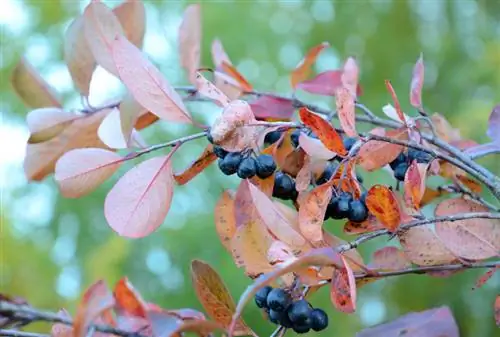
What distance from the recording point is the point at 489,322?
1.76 meters

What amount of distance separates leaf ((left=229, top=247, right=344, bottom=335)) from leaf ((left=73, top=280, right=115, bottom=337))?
0.14 feet

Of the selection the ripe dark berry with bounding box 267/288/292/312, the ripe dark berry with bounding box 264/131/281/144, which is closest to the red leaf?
the ripe dark berry with bounding box 264/131/281/144

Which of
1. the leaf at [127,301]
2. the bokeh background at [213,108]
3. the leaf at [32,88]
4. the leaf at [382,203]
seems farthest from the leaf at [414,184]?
the bokeh background at [213,108]

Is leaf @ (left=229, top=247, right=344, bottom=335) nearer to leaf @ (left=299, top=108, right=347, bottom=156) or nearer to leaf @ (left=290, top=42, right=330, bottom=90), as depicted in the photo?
leaf @ (left=299, top=108, right=347, bottom=156)

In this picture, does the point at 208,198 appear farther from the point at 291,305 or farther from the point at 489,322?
the point at 291,305

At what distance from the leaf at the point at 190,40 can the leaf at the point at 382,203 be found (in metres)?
0.17

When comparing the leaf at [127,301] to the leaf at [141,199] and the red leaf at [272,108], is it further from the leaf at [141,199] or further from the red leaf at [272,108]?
the red leaf at [272,108]

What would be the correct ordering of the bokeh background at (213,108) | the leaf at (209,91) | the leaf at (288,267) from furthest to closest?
the bokeh background at (213,108) < the leaf at (209,91) < the leaf at (288,267)

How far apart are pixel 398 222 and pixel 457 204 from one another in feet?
0.17

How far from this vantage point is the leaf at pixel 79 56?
43cm

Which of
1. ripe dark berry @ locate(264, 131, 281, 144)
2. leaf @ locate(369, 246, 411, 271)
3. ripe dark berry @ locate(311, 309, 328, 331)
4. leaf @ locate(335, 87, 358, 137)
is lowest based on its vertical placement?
leaf @ locate(369, 246, 411, 271)

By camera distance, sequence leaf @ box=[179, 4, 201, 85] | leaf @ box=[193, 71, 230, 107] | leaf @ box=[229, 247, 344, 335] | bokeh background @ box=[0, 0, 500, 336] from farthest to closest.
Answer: bokeh background @ box=[0, 0, 500, 336] < leaf @ box=[179, 4, 201, 85] < leaf @ box=[193, 71, 230, 107] < leaf @ box=[229, 247, 344, 335]

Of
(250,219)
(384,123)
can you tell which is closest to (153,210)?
(250,219)

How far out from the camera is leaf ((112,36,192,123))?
32cm
